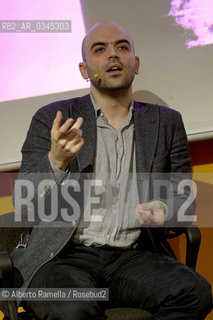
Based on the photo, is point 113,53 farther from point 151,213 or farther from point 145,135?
point 151,213

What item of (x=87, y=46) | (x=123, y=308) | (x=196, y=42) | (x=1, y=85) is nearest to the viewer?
(x=123, y=308)

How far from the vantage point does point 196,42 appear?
2.48 meters

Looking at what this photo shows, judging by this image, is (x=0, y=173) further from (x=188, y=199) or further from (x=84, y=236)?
(x=188, y=199)

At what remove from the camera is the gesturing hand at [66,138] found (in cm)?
158

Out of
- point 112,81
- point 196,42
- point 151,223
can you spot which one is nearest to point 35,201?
point 151,223

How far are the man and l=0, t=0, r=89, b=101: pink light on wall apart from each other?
7.7 inches

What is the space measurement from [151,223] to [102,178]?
28cm

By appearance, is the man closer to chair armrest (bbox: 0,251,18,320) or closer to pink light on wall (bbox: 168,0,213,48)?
chair armrest (bbox: 0,251,18,320)

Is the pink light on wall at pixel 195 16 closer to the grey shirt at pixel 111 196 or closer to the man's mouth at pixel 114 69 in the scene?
the man's mouth at pixel 114 69

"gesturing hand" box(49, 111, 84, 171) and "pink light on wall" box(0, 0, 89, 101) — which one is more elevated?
"pink light on wall" box(0, 0, 89, 101)

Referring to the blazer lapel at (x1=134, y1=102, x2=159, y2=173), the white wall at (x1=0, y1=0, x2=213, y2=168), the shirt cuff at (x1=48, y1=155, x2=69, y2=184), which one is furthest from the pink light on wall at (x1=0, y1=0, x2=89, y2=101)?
the shirt cuff at (x1=48, y1=155, x2=69, y2=184)

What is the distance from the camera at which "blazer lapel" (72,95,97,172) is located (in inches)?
77.0

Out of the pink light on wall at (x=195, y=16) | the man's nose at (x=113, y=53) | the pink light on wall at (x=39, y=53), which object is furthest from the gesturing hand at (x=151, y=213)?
the pink light on wall at (x=195, y=16)

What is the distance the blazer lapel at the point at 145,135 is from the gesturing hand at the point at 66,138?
458 mm
